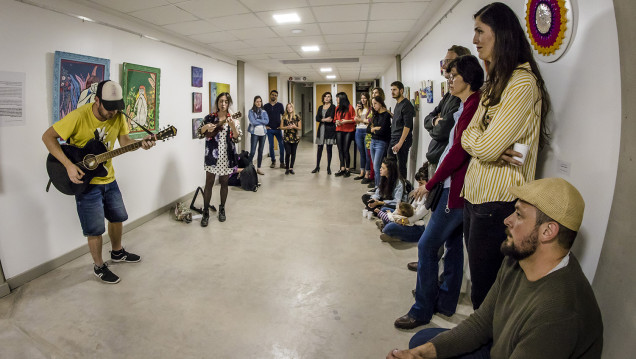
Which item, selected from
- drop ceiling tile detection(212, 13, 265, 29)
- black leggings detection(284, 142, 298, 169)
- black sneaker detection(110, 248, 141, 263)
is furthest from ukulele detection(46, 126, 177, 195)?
black leggings detection(284, 142, 298, 169)

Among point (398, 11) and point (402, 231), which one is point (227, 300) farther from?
point (398, 11)

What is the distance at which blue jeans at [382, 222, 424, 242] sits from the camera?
11.3 feet

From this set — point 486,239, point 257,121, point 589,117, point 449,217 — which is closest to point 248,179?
point 257,121

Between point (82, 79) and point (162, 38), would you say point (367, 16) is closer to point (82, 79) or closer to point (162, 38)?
point (162, 38)

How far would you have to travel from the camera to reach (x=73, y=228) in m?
3.34

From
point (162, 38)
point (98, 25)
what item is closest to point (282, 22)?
point (162, 38)

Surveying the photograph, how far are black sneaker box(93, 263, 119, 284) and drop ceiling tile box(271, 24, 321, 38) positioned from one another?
11.7 ft

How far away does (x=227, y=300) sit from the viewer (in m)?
2.60

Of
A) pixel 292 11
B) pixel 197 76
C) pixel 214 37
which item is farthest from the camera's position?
pixel 197 76

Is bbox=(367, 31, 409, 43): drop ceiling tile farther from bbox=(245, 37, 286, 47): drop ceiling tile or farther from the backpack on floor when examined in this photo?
the backpack on floor

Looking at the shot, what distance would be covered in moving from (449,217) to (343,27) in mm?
3683

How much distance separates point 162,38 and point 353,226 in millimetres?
3688

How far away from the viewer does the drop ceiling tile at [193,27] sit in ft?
14.6

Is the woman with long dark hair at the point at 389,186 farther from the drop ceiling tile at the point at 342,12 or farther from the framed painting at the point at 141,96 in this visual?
the framed painting at the point at 141,96
